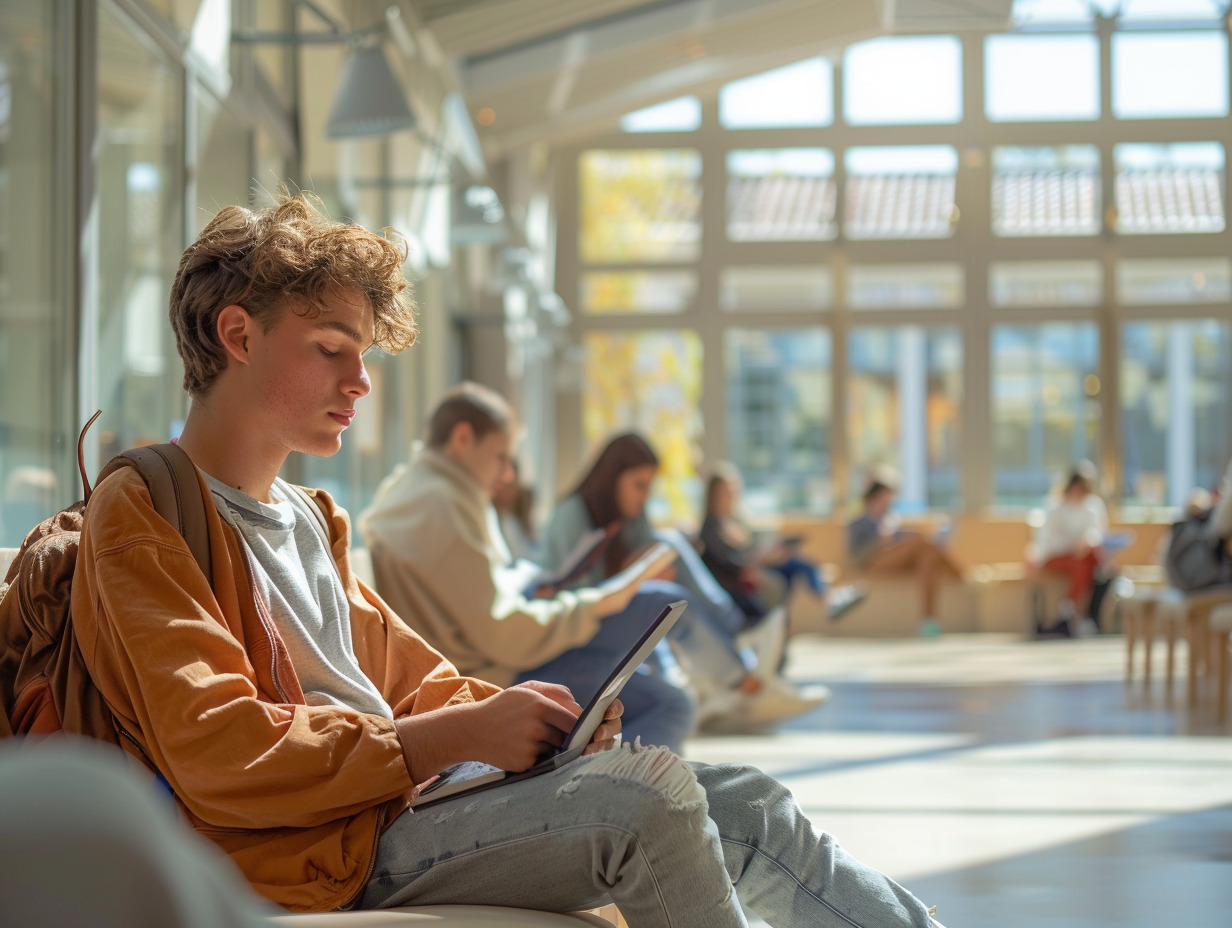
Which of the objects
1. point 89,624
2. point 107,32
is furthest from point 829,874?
point 107,32

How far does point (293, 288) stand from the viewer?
5.47 ft

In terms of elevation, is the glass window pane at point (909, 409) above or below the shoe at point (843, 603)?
above

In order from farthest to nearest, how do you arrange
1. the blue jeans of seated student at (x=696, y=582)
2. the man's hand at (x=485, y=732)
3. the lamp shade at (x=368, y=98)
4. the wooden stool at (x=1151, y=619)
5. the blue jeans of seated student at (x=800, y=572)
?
1. the blue jeans of seated student at (x=800, y=572)
2. the wooden stool at (x=1151, y=619)
3. the blue jeans of seated student at (x=696, y=582)
4. the lamp shade at (x=368, y=98)
5. the man's hand at (x=485, y=732)

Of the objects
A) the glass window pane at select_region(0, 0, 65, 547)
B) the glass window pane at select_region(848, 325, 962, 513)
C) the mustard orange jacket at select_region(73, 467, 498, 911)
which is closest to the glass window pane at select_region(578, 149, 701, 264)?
the glass window pane at select_region(848, 325, 962, 513)

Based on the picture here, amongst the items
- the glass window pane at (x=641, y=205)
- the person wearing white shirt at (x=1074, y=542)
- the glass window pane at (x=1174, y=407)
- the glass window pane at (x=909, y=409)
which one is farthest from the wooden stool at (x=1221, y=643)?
the glass window pane at (x=641, y=205)

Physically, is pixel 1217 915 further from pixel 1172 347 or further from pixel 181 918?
pixel 1172 347

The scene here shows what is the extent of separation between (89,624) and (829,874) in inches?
36.0

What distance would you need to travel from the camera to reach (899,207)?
14.1 meters

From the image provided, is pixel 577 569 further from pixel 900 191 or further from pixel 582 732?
pixel 900 191

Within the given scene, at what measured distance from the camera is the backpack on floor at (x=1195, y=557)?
6.53 meters

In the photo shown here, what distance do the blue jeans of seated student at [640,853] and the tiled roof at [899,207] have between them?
12834mm

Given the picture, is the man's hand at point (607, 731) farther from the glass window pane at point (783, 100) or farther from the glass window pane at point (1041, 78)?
the glass window pane at point (1041, 78)

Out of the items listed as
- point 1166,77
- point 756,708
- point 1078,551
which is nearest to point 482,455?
point 756,708

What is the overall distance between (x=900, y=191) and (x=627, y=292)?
2.98 metres
